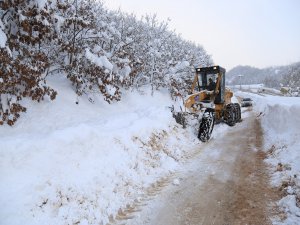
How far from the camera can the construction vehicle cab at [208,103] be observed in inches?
539

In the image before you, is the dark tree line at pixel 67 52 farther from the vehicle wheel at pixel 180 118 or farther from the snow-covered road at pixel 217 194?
the snow-covered road at pixel 217 194

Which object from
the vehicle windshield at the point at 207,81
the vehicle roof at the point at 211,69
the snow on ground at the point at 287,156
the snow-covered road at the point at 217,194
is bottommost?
the snow-covered road at the point at 217,194

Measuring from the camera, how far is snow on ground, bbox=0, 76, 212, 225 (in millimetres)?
5195

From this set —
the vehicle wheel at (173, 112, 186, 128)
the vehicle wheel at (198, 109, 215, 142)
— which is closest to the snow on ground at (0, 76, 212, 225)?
the vehicle wheel at (198, 109, 215, 142)

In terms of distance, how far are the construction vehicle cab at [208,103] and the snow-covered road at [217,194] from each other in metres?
3.05

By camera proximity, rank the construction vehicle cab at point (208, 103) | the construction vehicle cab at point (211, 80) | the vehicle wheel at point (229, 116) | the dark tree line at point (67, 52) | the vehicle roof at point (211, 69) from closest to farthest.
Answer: the dark tree line at point (67, 52) → the construction vehicle cab at point (208, 103) → the vehicle roof at point (211, 69) → the construction vehicle cab at point (211, 80) → the vehicle wheel at point (229, 116)

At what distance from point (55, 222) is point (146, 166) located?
369 centimetres

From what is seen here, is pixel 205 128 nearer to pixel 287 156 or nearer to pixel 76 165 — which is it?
pixel 287 156

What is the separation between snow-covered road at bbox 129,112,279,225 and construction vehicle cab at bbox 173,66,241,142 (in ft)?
10.0

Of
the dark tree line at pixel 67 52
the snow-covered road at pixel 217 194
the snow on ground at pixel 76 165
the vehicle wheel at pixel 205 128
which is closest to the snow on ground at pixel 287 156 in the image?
the snow-covered road at pixel 217 194

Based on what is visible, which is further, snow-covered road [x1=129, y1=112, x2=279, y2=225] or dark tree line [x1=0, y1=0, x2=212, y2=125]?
dark tree line [x1=0, y1=0, x2=212, y2=125]

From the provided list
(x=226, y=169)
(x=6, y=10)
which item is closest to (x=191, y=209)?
(x=226, y=169)

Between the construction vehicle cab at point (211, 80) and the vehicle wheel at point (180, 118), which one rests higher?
the construction vehicle cab at point (211, 80)

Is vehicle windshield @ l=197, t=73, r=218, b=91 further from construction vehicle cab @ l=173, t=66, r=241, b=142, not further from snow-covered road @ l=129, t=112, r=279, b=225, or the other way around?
snow-covered road @ l=129, t=112, r=279, b=225
